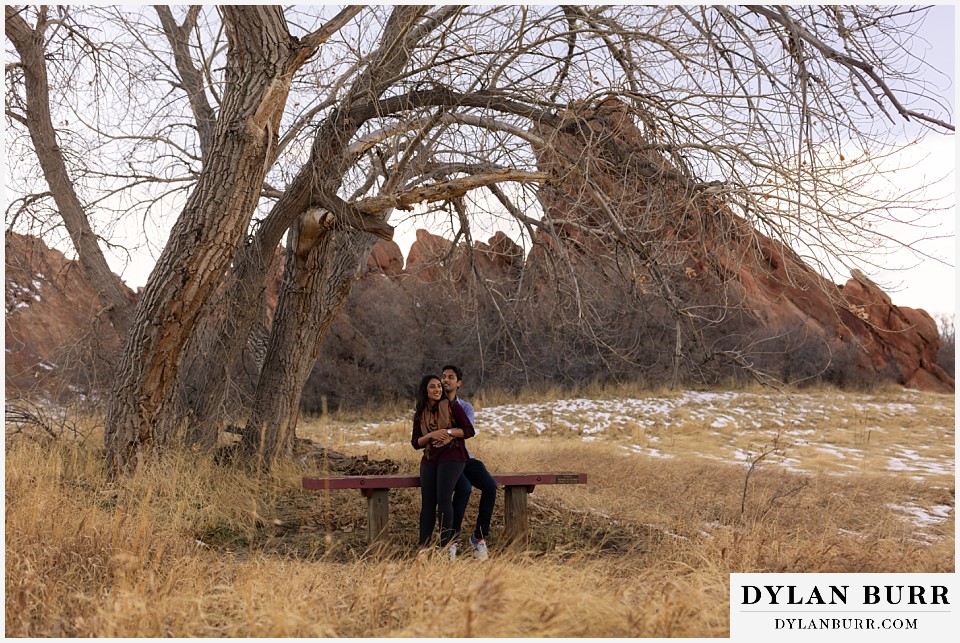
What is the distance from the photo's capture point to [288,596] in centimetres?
394

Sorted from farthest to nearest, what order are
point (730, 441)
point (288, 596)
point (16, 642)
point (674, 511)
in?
point (730, 441), point (674, 511), point (288, 596), point (16, 642)

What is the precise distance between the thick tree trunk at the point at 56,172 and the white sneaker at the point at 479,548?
4522 millimetres

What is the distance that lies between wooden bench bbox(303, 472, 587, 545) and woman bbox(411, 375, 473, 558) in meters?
0.23

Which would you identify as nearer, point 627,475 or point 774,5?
point 774,5

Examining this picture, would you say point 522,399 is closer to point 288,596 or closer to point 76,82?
point 76,82

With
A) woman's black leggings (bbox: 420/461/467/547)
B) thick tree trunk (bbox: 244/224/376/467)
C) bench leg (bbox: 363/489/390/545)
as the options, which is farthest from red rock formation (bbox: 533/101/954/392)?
bench leg (bbox: 363/489/390/545)

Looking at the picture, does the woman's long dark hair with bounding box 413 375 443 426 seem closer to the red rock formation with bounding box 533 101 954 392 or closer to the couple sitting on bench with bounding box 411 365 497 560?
the couple sitting on bench with bounding box 411 365 497 560

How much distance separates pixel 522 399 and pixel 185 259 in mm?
12254

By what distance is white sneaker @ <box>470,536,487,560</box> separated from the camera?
540 centimetres

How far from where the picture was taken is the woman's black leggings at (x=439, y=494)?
5578mm

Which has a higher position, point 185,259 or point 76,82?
point 76,82

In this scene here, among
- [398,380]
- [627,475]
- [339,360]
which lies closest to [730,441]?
[627,475]

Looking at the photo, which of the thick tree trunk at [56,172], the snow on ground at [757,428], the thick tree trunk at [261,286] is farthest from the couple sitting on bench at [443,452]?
the snow on ground at [757,428]

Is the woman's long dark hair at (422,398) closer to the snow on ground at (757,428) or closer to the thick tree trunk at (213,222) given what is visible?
the thick tree trunk at (213,222)
